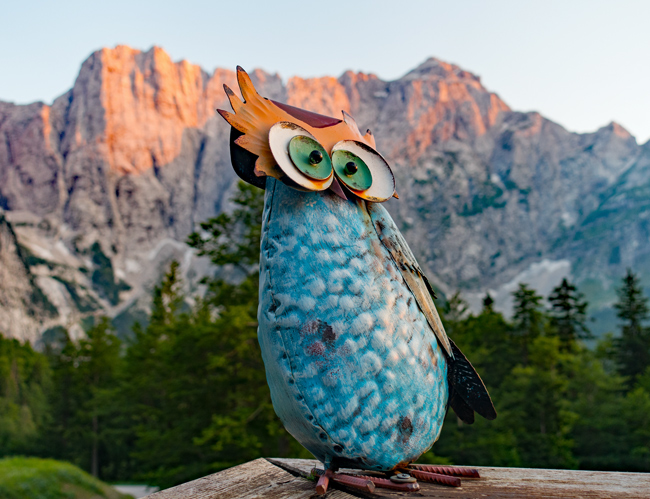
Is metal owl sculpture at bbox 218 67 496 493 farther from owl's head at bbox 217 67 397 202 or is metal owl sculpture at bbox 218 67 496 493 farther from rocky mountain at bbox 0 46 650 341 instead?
rocky mountain at bbox 0 46 650 341

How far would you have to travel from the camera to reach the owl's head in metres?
2.45

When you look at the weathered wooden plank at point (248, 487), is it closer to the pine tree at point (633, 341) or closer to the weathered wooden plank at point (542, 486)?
the weathered wooden plank at point (542, 486)

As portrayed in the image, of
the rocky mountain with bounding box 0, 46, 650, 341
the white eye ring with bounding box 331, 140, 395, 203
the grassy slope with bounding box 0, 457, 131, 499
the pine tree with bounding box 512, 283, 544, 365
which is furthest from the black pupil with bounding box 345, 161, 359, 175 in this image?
the rocky mountain with bounding box 0, 46, 650, 341

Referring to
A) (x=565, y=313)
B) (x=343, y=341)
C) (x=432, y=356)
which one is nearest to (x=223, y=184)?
(x=565, y=313)

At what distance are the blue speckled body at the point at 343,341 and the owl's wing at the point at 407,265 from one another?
54 millimetres

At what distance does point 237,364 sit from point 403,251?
26.2 feet

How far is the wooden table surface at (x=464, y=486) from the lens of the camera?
225 cm

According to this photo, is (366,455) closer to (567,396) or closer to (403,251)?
(403,251)

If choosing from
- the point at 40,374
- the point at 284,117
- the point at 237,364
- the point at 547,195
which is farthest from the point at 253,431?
the point at 547,195

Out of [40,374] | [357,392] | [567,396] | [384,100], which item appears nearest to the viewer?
[357,392]

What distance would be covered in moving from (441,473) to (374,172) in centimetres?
175

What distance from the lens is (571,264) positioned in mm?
80875

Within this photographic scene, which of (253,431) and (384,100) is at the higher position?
(384,100)

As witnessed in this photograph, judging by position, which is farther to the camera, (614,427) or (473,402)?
(614,427)
